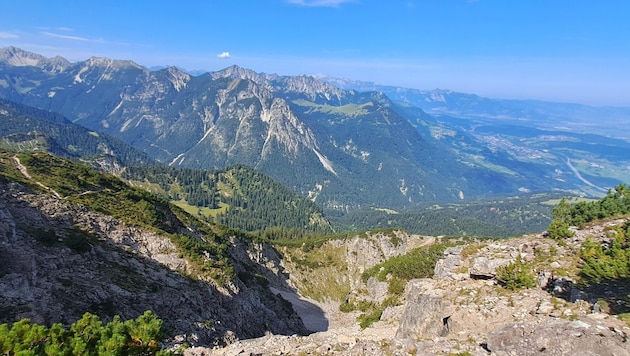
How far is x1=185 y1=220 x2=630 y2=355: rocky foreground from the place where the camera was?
2083cm

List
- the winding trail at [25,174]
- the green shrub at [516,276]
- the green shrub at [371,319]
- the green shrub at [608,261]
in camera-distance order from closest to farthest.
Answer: the green shrub at [608,261] < the green shrub at [516,276] < the green shrub at [371,319] < the winding trail at [25,174]

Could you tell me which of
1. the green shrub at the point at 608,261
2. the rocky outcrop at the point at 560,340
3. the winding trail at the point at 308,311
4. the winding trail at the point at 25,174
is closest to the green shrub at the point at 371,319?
the winding trail at the point at 308,311

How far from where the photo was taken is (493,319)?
1139 inches

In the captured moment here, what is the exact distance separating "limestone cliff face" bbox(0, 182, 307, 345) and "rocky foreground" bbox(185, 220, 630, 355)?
1261cm

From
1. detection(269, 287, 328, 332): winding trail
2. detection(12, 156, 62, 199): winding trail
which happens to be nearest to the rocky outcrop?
detection(12, 156, 62, 199): winding trail

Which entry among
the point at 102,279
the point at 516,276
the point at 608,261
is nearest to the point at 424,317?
the point at 516,276

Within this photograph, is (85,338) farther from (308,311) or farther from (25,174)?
(308,311)

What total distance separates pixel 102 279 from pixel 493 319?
39.6 meters

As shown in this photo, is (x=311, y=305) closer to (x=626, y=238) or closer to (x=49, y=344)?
(x=626, y=238)

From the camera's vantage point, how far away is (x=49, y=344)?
16.8 m

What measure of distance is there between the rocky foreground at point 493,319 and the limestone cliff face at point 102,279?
12606 mm

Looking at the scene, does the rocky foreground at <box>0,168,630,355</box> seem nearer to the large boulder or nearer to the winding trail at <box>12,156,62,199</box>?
the large boulder

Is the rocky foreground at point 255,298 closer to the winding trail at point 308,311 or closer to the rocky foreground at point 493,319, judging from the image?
the rocky foreground at point 493,319

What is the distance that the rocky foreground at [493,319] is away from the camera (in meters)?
20.8
